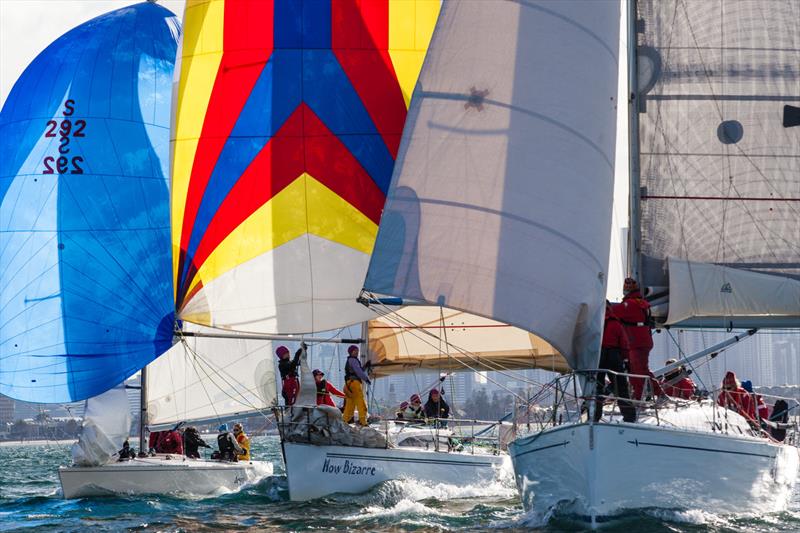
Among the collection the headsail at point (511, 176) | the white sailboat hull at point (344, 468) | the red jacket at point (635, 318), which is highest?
the headsail at point (511, 176)

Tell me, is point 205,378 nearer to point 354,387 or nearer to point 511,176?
point 354,387

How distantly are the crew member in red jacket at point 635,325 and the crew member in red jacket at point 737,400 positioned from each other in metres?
0.97

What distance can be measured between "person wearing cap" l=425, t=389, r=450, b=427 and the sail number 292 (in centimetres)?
672

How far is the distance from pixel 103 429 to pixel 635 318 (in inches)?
378

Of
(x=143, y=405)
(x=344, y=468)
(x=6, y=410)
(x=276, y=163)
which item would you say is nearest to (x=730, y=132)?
(x=276, y=163)

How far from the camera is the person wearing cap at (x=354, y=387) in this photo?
16.9 metres

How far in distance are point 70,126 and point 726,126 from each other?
1069 cm

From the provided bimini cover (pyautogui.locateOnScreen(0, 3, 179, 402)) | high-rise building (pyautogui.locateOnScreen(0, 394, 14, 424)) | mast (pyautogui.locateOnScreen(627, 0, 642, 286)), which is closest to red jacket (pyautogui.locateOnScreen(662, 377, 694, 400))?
mast (pyautogui.locateOnScreen(627, 0, 642, 286))

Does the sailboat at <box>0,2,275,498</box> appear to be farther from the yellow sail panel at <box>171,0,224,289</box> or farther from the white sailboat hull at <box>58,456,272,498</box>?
the yellow sail panel at <box>171,0,224,289</box>

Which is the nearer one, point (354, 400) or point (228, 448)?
point (354, 400)

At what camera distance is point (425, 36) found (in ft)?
58.7

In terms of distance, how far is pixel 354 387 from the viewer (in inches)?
674

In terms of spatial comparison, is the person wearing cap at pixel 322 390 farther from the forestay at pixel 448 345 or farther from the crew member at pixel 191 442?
the crew member at pixel 191 442

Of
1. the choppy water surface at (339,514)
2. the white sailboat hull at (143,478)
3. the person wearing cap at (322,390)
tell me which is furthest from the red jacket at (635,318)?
the white sailboat hull at (143,478)
